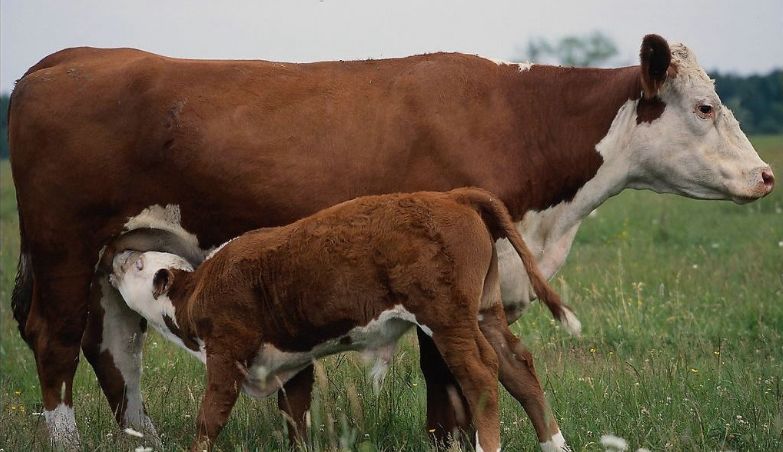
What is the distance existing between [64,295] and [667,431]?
3321mm

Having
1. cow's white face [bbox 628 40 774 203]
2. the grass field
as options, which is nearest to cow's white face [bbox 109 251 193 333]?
the grass field

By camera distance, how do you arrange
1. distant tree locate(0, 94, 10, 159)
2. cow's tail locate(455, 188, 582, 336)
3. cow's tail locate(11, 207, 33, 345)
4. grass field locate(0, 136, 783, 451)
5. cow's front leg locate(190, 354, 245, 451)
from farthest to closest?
distant tree locate(0, 94, 10, 159)
cow's tail locate(11, 207, 33, 345)
grass field locate(0, 136, 783, 451)
cow's front leg locate(190, 354, 245, 451)
cow's tail locate(455, 188, 582, 336)

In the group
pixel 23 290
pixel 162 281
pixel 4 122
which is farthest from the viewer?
pixel 4 122

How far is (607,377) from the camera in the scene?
6.68 meters

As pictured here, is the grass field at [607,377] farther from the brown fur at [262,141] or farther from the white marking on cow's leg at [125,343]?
the brown fur at [262,141]

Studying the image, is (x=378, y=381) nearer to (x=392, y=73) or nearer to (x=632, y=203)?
(x=392, y=73)

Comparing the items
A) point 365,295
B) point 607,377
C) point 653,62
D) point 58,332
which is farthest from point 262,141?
point 607,377

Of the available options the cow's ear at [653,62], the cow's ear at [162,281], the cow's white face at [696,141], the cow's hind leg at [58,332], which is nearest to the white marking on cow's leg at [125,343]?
the cow's hind leg at [58,332]

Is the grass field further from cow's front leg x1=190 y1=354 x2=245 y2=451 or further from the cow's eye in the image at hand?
the cow's eye

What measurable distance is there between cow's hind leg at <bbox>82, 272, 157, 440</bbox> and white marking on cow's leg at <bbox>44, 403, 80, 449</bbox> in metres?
0.38

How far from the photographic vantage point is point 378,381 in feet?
17.8

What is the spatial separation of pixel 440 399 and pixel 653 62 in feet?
7.06

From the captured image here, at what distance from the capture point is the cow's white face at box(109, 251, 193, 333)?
226 inches

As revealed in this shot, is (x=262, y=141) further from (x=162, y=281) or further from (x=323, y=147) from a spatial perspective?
(x=162, y=281)
